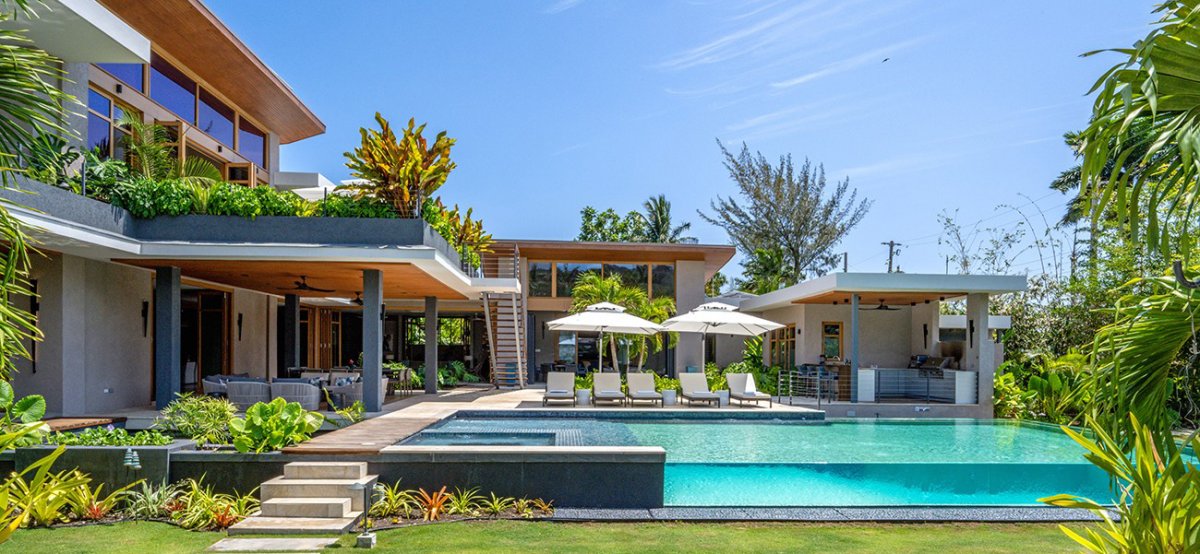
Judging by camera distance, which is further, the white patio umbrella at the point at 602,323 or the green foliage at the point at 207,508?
the white patio umbrella at the point at 602,323

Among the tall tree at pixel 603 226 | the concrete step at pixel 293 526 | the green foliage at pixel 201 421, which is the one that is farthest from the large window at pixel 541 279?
the tall tree at pixel 603 226

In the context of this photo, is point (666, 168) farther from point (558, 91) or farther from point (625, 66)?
point (625, 66)

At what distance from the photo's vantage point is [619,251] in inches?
985

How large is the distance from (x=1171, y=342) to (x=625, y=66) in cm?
2348

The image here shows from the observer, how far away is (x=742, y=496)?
10.5 meters

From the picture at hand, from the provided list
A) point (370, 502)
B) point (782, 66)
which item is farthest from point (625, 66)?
point (370, 502)

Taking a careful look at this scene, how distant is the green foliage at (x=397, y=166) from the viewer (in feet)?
44.4

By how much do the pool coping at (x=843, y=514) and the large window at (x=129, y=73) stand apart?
1174cm

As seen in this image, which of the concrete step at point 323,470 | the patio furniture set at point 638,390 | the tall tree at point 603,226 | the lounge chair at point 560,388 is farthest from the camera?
the tall tree at point 603,226

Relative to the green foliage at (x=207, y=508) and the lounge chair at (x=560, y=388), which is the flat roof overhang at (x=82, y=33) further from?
the lounge chair at (x=560, y=388)

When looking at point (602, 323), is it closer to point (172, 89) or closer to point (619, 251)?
point (619, 251)

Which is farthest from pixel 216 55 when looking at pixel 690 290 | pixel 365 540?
pixel 690 290

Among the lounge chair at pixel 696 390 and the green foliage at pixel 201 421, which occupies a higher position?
the green foliage at pixel 201 421

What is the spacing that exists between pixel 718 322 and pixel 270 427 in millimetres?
10710
